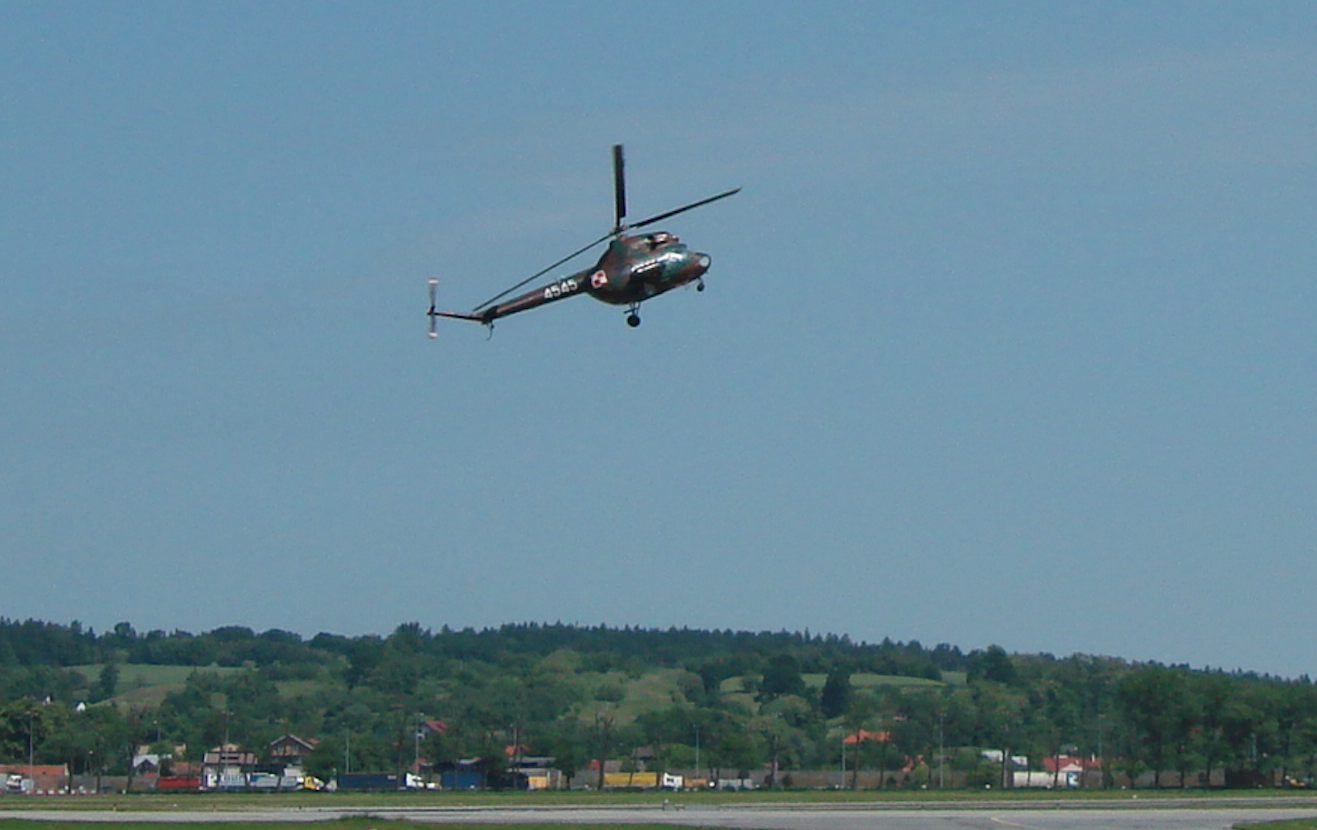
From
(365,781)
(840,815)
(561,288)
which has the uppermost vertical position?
(561,288)

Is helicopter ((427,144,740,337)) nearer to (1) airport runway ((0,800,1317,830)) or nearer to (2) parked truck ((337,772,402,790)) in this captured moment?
(1) airport runway ((0,800,1317,830))

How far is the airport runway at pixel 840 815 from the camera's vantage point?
85.4 m

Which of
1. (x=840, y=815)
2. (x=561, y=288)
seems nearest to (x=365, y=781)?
(x=840, y=815)

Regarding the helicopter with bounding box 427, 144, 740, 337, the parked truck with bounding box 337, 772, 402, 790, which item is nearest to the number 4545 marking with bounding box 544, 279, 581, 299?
the helicopter with bounding box 427, 144, 740, 337

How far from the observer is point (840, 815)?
9556 centimetres

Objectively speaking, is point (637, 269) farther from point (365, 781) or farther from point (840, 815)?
point (365, 781)

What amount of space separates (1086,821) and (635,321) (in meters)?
34.9

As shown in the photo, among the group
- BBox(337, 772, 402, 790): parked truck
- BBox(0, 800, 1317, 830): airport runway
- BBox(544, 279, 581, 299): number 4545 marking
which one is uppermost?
BBox(544, 279, 581, 299): number 4545 marking

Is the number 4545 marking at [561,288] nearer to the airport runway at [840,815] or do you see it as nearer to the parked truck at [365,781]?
the airport runway at [840,815]

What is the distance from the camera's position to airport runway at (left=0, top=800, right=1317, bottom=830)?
8538 cm

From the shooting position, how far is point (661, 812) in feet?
331

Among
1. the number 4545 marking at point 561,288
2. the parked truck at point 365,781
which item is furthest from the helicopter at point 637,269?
the parked truck at point 365,781

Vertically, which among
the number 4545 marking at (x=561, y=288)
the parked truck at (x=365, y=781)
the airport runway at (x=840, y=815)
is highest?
the number 4545 marking at (x=561, y=288)

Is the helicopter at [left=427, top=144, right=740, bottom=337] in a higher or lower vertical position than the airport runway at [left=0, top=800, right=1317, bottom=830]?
higher
